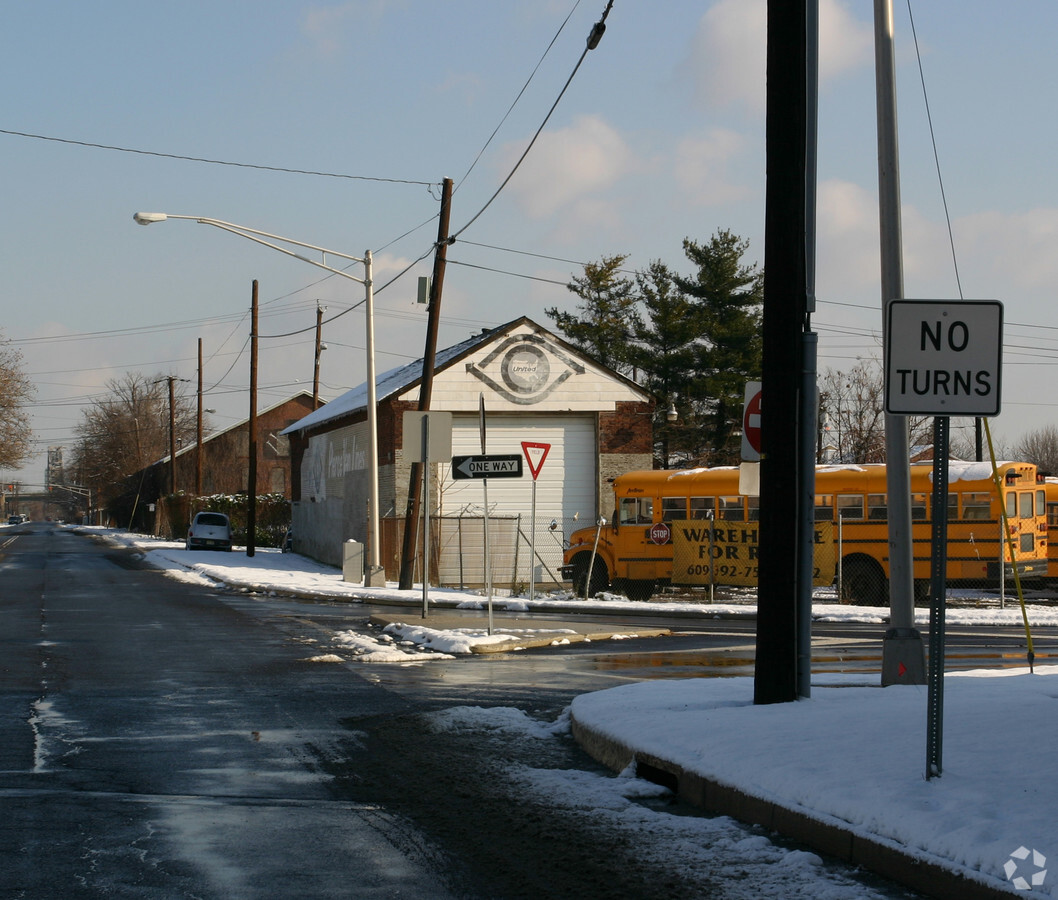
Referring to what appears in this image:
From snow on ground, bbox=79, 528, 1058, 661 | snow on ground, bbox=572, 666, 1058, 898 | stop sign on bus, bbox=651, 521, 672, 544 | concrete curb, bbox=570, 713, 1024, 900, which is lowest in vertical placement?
snow on ground, bbox=79, 528, 1058, 661

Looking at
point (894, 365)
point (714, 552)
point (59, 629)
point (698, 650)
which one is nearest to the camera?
point (894, 365)

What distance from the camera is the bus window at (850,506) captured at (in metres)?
26.5

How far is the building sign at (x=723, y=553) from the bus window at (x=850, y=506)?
0.80 meters

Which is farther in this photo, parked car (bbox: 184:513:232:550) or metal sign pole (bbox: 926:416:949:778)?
parked car (bbox: 184:513:232:550)

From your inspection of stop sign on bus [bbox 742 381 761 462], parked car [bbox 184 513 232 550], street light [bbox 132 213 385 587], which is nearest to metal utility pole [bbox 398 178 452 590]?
street light [bbox 132 213 385 587]

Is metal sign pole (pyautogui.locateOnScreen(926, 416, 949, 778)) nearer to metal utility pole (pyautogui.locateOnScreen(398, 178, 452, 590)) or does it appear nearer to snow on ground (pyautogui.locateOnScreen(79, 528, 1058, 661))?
snow on ground (pyautogui.locateOnScreen(79, 528, 1058, 661))

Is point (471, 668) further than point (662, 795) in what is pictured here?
Yes

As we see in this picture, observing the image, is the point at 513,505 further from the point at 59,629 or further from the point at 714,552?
the point at 59,629

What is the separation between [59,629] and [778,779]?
45.2 ft

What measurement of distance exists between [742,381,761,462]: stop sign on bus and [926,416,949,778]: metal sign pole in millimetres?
3532

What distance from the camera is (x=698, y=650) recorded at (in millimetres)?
16094

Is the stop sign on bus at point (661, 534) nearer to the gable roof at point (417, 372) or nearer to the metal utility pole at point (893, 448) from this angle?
the gable roof at point (417, 372)

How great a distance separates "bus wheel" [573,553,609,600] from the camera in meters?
27.9

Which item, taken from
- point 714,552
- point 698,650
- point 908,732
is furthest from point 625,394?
point 908,732
